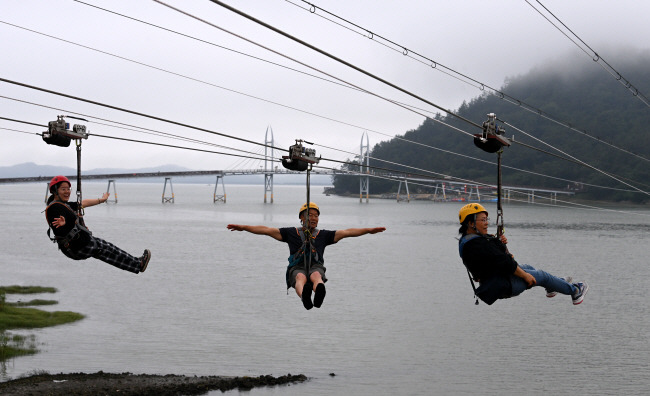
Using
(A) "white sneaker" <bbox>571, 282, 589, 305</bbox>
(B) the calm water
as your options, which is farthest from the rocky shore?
(A) "white sneaker" <bbox>571, 282, 589, 305</bbox>

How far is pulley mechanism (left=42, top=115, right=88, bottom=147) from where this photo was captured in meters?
13.6

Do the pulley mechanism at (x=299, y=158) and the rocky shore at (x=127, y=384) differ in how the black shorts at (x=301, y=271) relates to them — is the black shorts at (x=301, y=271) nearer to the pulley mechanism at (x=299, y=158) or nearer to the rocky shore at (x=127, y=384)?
the pulley mechanism at (x=299, y=158)

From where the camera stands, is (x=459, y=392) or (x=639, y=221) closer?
(x=459, y=392)

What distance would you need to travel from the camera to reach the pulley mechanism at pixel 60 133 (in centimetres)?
1357

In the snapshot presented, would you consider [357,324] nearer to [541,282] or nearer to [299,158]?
[299,158]

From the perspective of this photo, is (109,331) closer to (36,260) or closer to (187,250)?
(36,260)

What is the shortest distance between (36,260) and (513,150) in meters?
135

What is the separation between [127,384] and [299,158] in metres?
17.6

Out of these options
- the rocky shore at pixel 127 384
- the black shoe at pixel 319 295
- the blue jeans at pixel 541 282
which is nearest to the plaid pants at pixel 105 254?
the black shoe at pixel 319 295

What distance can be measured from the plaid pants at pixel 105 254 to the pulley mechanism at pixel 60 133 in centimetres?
191

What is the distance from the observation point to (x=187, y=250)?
8194 cm

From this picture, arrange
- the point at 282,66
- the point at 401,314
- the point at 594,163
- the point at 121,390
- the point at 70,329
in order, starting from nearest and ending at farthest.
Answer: the point at 282,66
the point at 121,390
the point at 70,329
the point at 401,314
the point at 594,163

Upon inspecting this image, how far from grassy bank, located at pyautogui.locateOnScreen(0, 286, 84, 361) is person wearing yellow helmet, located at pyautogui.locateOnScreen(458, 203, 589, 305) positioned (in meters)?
26.1

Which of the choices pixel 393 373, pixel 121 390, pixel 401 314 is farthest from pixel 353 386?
pixel 401 314
